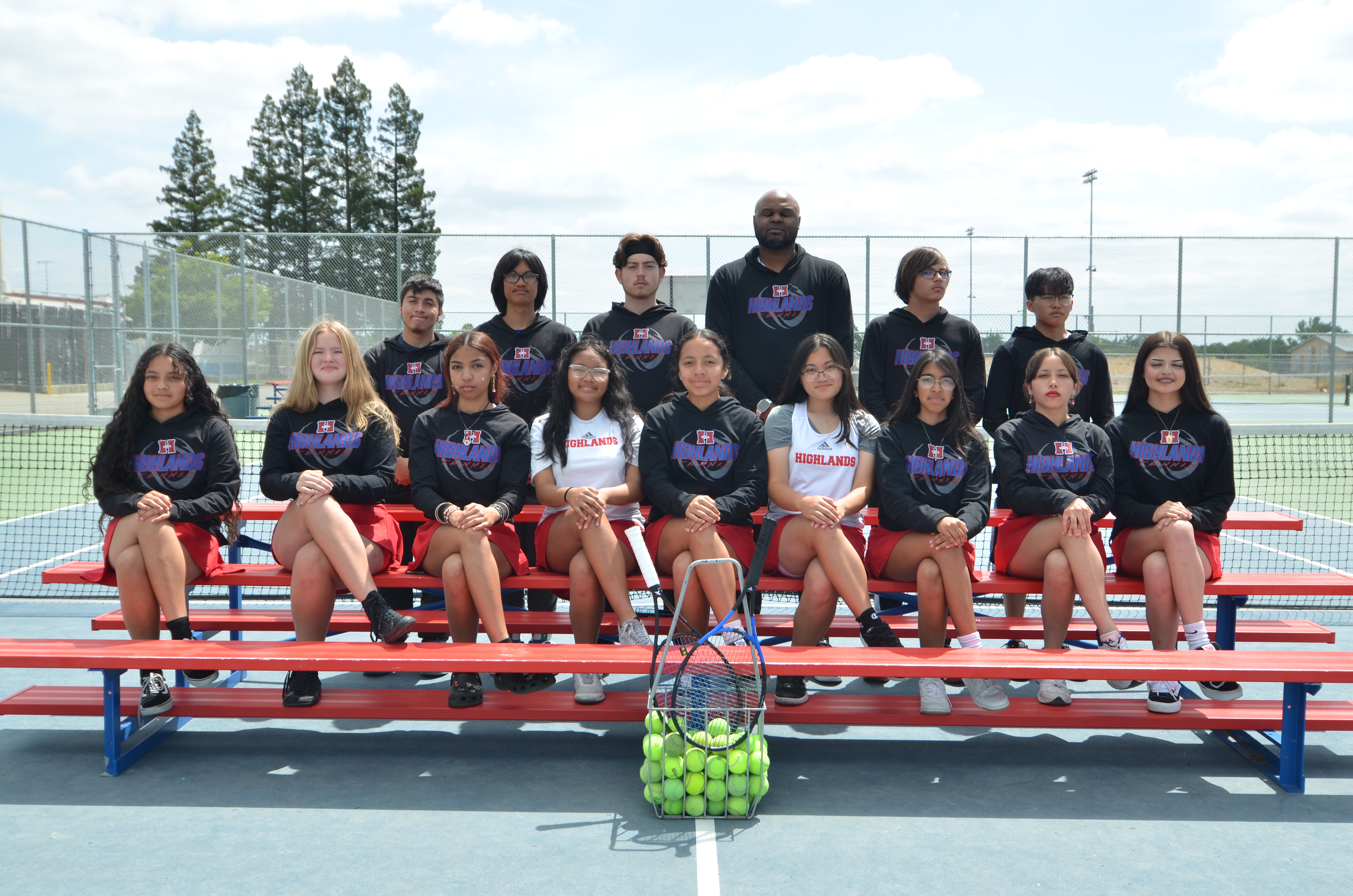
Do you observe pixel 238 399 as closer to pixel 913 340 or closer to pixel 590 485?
pixel 590 485

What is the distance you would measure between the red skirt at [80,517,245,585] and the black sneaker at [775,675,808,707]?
2592 millimetres

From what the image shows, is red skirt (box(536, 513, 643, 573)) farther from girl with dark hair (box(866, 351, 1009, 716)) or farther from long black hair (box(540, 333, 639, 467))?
girl with dark hair (box(866, 351, 1009, 716))

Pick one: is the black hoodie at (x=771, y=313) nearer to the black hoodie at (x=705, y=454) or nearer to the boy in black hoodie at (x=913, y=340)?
the boy in black hoodie at (x=913, y=340)

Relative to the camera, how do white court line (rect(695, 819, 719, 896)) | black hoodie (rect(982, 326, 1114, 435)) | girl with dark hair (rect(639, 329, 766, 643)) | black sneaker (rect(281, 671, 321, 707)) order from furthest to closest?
black hoodie (rect(982, 326, 1114, 435)) → girl with dark hair (rect(639, 329, 766, 643)) → black sneaker (rect(281, 671, 321, 707)) → white court line (rect(695, 819, 719, 896))

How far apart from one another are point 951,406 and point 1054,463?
51 cm

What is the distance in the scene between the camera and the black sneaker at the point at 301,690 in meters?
3.82

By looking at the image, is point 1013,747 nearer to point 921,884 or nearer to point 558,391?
point 921,884

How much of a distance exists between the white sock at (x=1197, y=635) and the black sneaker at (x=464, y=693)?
2981 mm

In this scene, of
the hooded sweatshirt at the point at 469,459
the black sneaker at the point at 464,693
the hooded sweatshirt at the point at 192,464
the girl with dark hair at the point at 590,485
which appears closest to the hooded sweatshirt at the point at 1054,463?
the girl with dark hair at the point at 590,485

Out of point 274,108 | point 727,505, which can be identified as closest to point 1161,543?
point 727,505

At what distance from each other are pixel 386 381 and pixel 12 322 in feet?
53.9

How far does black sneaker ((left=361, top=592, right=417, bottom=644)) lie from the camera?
12.3 ft

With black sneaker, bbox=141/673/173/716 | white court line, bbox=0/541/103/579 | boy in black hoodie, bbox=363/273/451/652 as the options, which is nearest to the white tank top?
boy in black hoodie, bbox=363/273/451/652

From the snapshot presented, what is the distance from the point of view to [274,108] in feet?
141
